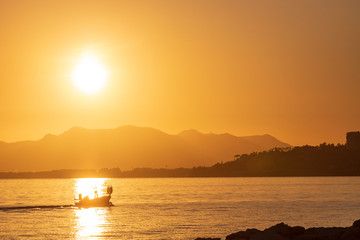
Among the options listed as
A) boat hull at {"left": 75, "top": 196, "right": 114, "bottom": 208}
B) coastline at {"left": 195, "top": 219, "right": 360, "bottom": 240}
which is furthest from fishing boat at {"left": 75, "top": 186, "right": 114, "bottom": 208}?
coastline at {"left": 195, "top": 219, "right": 360, "bottom": 240}

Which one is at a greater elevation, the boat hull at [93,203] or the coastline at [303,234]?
the boat hull at [93,203]

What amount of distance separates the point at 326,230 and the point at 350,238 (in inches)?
168

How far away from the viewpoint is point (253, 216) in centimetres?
9150

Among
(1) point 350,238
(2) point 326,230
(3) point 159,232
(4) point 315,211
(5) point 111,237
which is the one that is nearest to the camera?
(1) point 350,238

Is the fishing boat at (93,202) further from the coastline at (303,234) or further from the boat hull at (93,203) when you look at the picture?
the coastline at (303,234)

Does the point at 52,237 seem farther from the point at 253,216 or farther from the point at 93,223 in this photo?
the point at 253,216

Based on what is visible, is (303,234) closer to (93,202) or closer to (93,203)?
(93,203)

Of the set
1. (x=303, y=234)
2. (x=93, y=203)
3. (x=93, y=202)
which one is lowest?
(x=303, y=234)

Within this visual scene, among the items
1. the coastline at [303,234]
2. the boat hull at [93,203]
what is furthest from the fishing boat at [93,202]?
the coastline at [303,234]

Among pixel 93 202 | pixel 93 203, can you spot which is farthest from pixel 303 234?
pixel 93 202

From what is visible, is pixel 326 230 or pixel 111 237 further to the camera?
pixel 111 237

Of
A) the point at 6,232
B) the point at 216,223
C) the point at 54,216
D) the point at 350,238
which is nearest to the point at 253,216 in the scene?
→ the point at 216,223

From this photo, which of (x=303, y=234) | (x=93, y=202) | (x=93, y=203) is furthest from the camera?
(x=93, y=202)

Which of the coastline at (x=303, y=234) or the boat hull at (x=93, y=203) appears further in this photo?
the boat hull at (x=93, y=203)
